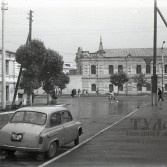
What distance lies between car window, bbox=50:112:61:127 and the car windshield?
292 millimetres

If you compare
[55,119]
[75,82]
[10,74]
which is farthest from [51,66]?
[75,82]

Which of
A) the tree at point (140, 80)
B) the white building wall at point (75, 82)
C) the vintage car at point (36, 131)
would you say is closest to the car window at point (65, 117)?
the vintage car at point (36, 131)

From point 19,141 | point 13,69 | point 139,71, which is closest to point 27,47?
point 13,69

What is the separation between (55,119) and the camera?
1091cm

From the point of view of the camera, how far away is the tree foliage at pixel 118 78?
2630 inches

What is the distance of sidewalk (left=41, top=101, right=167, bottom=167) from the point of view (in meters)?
9.05

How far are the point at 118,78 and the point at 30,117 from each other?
56939mm

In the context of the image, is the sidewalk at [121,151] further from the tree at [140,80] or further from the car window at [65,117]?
the tree at [140,80]

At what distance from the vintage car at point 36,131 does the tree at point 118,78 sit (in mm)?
55794

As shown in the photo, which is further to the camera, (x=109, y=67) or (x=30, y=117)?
(x=109, y=67)

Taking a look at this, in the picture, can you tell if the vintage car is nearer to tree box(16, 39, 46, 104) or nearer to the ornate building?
tree box(16, 39, 46, 104)

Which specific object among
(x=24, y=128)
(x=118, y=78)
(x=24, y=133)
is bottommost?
(x=24, y=133)

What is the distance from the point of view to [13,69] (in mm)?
41906

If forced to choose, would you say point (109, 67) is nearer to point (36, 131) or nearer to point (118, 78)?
point (118, 78)
